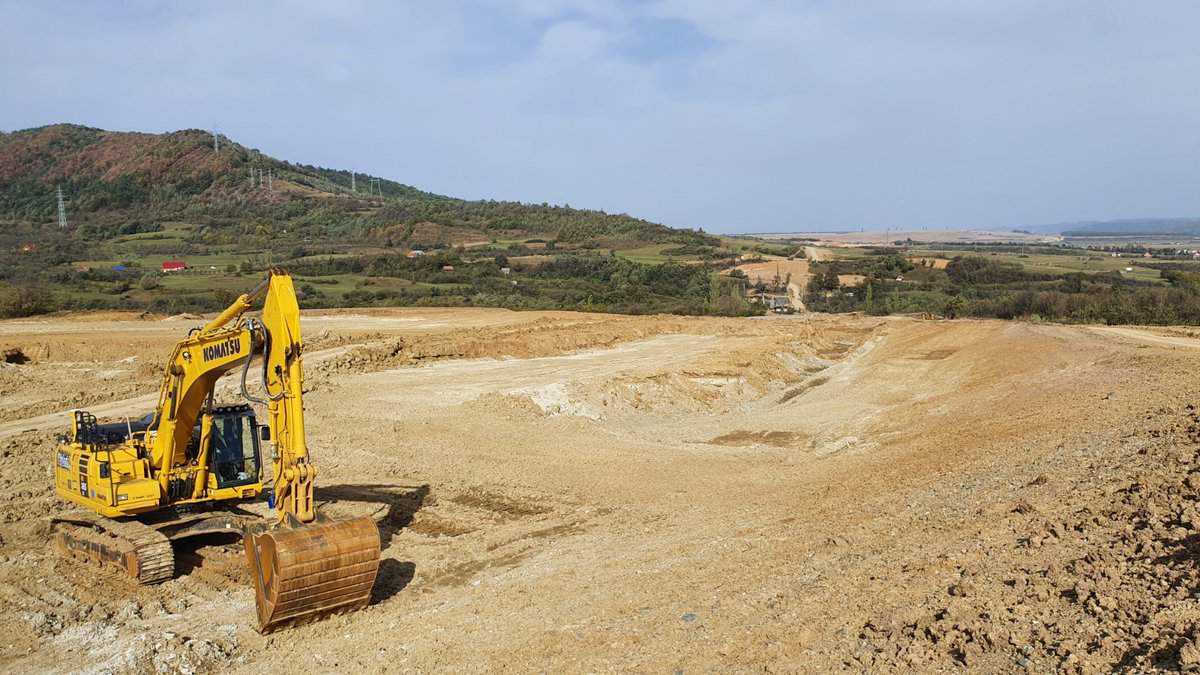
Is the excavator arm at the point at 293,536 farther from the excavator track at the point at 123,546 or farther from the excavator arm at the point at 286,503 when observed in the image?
the excavator track at the point at 123,546

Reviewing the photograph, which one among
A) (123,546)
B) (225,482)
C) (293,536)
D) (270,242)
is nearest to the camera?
(293,536)

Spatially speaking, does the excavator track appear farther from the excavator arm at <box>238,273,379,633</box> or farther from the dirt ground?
the excavator arm at <box>238,273,379,633</box>

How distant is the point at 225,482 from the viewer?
38.7 ft

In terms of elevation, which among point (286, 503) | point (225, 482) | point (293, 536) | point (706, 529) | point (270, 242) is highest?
point (270, 242)

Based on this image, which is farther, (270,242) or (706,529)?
(270,242)

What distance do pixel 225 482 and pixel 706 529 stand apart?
659 centimetres

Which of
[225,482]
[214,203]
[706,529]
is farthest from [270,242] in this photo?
[706,529]

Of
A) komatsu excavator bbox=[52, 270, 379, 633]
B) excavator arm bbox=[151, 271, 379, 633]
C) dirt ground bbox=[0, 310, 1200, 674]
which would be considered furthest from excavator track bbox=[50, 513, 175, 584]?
excavator arm bbox=[151, 271, 379, 633]

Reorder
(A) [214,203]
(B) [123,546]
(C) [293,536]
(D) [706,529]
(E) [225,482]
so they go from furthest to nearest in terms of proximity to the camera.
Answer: (A) [214,203], (D) [706,529], (E) [225,482], (B) [123,546], (C) [293,536]

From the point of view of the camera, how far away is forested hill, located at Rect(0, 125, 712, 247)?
9373 centimetres

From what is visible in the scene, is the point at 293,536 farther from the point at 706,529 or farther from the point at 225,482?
the point at 706,529

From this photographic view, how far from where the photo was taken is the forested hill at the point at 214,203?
93.7 metres

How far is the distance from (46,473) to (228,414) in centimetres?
783

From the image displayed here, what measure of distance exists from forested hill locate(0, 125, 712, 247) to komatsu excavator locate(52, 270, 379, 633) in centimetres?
7689
